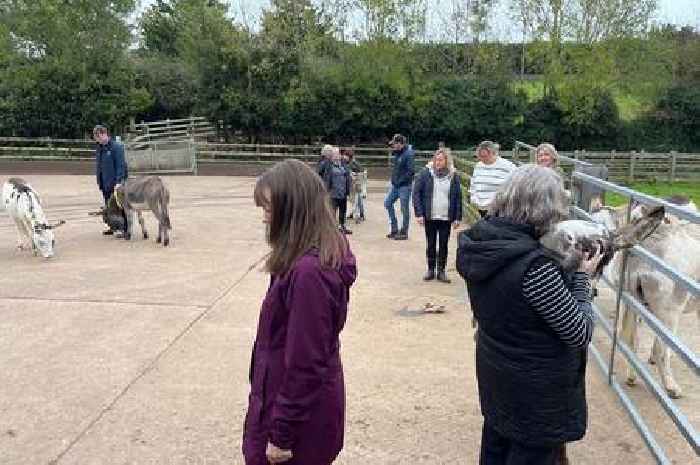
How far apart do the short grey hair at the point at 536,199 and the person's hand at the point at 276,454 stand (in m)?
1.13

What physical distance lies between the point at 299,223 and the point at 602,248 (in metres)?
1.09

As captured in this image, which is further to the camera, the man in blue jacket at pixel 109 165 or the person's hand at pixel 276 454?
the man in blue jacket at pixel 109 165

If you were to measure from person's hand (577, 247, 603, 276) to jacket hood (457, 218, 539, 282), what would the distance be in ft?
0.61

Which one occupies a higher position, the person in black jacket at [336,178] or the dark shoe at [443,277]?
the person in black jacket at [336,178]

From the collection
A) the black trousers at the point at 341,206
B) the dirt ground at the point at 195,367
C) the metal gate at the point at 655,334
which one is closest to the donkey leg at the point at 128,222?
the dirt ground at the point at 195,367

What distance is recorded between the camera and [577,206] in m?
4.88

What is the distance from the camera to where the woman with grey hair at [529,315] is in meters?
2.19

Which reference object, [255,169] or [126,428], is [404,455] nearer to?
[126,428]

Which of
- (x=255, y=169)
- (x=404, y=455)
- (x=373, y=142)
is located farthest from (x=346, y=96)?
(x=404, y=455)

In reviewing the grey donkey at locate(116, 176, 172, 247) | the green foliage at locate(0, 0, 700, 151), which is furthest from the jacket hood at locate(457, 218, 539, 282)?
the green foliage at locate(0, 0, 700, 151)

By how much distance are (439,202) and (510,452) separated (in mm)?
4688

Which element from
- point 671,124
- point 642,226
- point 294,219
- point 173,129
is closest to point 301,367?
point 294,219

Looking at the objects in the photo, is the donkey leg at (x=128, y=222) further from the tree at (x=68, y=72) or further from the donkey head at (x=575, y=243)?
the tree at (x=68, y=72)

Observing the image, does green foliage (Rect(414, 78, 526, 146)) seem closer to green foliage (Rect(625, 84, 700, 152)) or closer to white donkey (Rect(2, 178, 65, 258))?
green foliage (Rect(625, 84, 700, 152))
